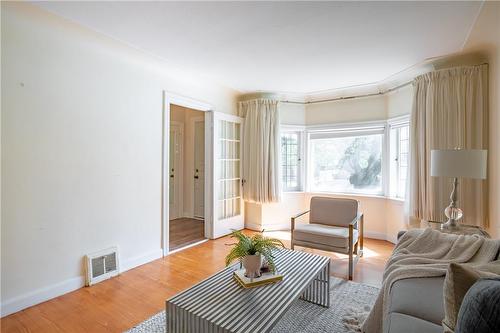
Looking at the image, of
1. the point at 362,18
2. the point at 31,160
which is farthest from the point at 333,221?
the point at 31,160

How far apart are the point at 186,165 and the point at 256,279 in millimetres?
4177

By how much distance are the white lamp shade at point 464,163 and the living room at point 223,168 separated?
16mm

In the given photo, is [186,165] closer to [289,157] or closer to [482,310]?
[289,157]

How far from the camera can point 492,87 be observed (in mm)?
2658

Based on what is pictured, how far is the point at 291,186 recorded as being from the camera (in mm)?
4887

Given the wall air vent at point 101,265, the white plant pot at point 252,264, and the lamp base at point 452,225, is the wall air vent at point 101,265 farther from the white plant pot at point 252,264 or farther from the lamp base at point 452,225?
the lamp base at point 452,225

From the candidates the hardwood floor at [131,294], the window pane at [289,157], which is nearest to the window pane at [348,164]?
the window pane at [289,157]

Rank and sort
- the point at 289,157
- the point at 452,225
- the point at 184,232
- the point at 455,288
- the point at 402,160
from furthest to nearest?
the point at 289,157 < the point at 184,232 < the point at 402,160 < the point at 452,225 < the point at 455,288

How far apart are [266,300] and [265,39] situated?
7.67 feet

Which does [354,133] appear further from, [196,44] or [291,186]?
[196,44]

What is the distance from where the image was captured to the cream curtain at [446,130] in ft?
9.25

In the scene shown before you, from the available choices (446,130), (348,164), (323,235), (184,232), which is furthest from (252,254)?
(348,164)

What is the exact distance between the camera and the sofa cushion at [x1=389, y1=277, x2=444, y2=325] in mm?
1295

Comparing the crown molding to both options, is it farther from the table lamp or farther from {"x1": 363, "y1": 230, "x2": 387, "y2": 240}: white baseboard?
{"x1": 363, "y1": 230, "x2": 387, "y2": 240}: white baseboard
